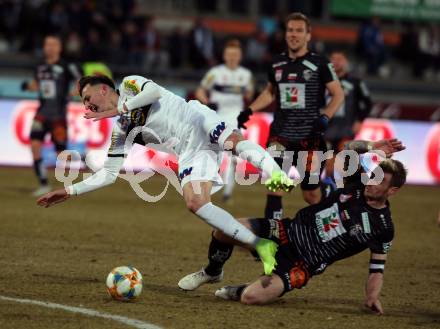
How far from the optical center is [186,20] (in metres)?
26.9

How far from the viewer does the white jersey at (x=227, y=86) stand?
52.7 feet

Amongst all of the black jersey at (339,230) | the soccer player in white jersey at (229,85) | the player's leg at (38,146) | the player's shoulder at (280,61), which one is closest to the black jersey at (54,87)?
the player's leg at (38,146)

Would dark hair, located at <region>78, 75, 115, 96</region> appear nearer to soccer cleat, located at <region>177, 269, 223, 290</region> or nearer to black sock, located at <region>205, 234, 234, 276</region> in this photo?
black sock, located at <region>205, 234, 234, 276</region>

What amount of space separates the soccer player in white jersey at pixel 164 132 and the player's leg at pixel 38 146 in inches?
272

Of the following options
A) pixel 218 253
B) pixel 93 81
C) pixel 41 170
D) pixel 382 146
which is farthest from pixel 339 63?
pixel 218 253

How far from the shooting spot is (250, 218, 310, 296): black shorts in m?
7.64

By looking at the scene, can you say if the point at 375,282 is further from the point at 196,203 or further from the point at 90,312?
the point at 90,312

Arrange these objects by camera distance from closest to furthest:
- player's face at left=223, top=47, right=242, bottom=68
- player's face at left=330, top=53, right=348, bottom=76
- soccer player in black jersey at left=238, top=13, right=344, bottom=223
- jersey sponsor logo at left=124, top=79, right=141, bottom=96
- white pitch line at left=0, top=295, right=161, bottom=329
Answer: white pitch line at left=0, top=295, right=161, bottom=329
jersey sponsor logo at left=124, top=79, right=141, bottom=96
soccer player in black jersey at left=238, top=13, right=344, bottom=223
player's face at left=330, top=53, right=348, bottom=76
player's face at left=223, top=47, right=242, bottom=68

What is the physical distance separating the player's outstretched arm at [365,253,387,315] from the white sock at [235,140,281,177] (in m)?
1.04

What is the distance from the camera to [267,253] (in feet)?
25.0

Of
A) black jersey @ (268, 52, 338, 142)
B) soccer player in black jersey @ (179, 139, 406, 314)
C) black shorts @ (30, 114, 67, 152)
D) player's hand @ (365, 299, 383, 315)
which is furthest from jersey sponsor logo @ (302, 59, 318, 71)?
black shorts @ (30, 114, 67, 152)

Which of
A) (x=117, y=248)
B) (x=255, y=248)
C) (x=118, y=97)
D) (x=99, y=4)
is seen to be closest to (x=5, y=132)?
(x=99, y=4)

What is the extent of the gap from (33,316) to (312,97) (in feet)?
14.8

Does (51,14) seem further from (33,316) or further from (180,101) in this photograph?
(33,316)
